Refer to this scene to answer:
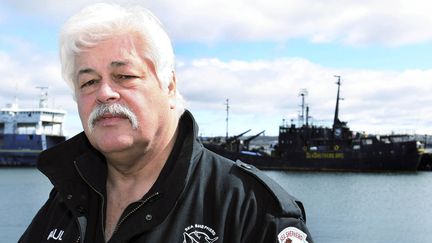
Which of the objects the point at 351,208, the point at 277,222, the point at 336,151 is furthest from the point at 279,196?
the point at 336,151

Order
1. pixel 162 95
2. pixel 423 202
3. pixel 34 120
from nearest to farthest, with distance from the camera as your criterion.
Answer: pixel 162 95 < pixel 423 202 < pixel 34 120

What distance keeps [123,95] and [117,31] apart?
0.72 ft

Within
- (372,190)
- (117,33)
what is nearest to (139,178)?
(117,33)

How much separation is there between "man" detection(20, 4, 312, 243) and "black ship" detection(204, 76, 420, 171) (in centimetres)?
6258

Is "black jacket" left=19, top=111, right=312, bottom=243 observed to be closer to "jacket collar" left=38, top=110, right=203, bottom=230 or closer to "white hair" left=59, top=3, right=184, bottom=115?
"jacket collar" left=38, top=110, right=203, bottom=230

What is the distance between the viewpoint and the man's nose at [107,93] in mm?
2172

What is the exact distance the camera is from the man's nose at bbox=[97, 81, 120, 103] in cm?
217

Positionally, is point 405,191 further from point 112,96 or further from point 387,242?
point 112,96

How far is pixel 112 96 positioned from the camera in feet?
7.12

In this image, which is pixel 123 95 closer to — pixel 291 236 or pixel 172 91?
pixel 172 91

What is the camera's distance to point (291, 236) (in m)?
2.00

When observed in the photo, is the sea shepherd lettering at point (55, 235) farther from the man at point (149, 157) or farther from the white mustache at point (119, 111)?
the white mustache at point (119, 111)

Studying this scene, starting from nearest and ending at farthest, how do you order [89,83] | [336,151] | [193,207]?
[193,207] < [89,83] < [336,151]

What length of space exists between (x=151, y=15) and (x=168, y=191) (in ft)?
2.05
